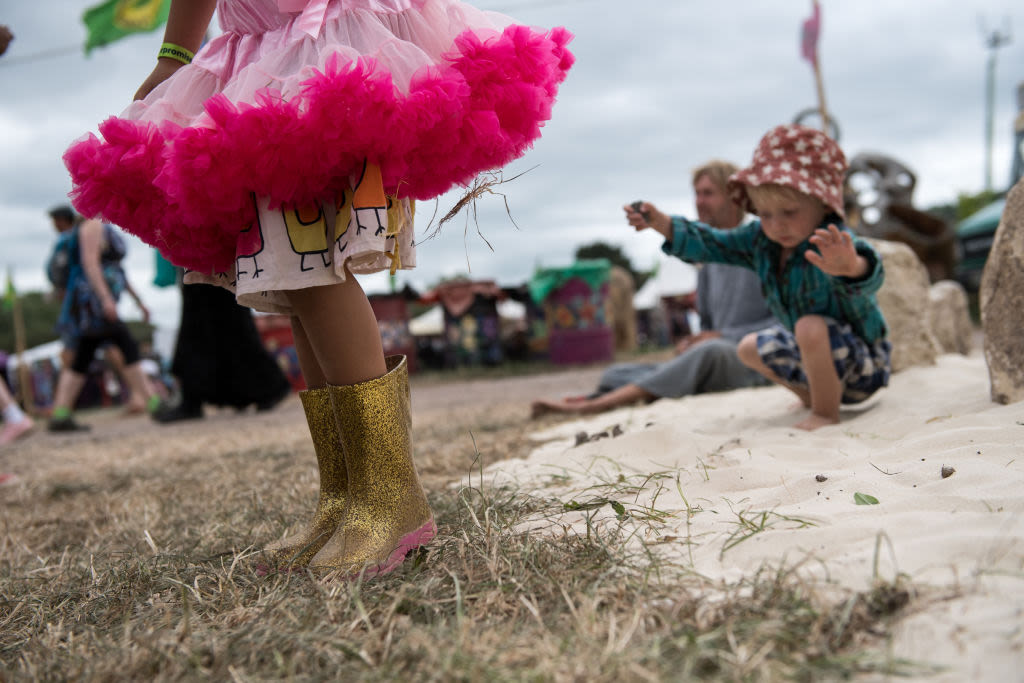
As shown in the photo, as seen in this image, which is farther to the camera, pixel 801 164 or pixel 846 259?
pixel 801 164

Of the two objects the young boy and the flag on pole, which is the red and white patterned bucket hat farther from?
the flag on pole

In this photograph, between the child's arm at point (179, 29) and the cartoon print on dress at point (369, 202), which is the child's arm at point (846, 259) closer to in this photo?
the cartoon print on dress at point (369, 202)

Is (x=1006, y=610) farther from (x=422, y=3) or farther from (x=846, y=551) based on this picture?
(x=422, y=3)

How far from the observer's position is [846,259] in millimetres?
2131

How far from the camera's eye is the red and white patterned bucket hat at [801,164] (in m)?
2.39

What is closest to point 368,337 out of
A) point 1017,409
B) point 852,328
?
point 1017,409

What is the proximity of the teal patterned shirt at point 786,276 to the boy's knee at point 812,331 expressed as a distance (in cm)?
14

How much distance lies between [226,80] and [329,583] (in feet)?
3.31

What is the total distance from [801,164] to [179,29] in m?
1.95

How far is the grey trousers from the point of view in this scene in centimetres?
390

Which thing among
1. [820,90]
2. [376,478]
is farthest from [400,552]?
[820,90]

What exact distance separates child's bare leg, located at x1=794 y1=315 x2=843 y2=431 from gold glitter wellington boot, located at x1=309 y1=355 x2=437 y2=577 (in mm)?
1497

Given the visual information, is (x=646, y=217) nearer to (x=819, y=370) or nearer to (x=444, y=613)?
(x=819, y=370)

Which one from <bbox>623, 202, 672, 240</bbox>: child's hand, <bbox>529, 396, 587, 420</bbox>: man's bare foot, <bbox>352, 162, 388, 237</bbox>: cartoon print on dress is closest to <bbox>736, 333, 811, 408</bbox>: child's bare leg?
<bbox>623, 202, 672, 240</bbox>: child's hand
